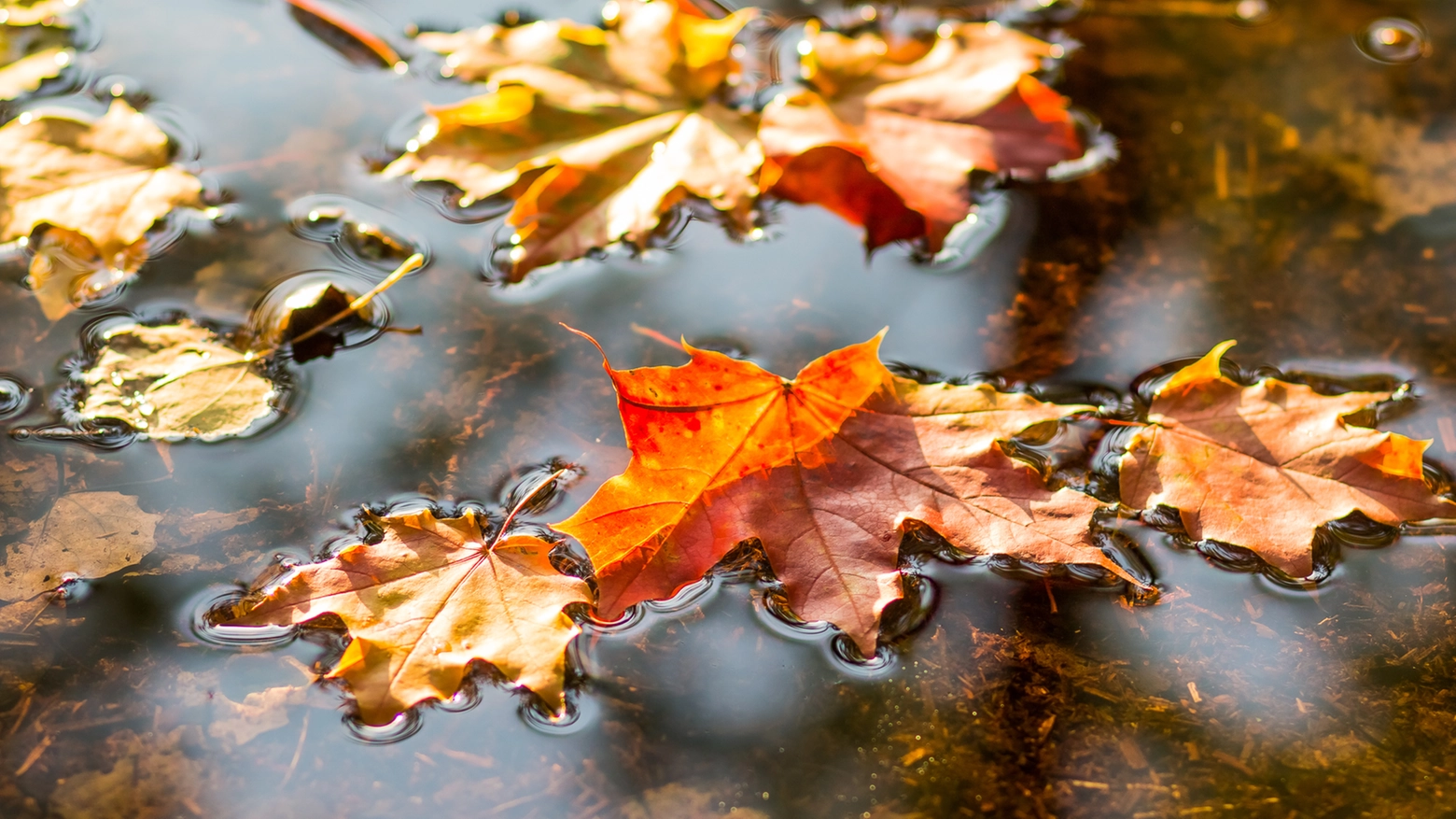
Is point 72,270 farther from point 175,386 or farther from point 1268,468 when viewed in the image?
point 1268,468

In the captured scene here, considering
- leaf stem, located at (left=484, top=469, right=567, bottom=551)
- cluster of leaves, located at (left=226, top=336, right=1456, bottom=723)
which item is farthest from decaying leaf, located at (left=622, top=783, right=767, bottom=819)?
leaf stem, located at (left=484, top=469, right=567, bottom=551)

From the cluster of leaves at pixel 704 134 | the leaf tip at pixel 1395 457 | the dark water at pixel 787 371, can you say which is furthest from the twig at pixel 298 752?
the leaf tip at pixel 1395 457

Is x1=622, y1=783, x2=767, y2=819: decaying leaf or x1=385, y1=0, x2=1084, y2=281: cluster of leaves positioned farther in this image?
x1=385, y1=0, x2=1084, y2=281: cluster of leaves

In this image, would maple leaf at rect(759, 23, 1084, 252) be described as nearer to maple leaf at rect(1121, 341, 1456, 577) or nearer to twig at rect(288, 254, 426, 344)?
maple leaf at rect(1121, 341, 1456, 577)

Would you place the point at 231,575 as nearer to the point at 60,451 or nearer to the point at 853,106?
the point at 60,451

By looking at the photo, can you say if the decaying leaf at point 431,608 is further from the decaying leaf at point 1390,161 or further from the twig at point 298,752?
the decaying leaf at point 1390,161

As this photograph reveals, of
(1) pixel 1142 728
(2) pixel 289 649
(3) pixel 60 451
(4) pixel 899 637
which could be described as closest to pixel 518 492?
(2) pixel 289 649

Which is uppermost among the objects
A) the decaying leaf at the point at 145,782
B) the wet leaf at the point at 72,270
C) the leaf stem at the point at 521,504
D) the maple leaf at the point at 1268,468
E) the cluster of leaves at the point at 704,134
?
the cluster of leaves at the point at 704,134
